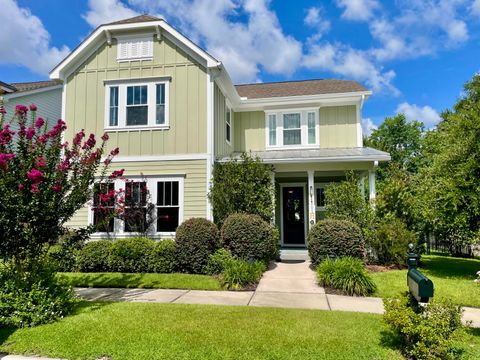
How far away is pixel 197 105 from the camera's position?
Answer: 11203 mm

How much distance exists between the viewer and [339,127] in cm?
1393

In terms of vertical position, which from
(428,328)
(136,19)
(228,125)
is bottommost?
(428,328)

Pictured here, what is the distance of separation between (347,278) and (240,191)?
436 cm

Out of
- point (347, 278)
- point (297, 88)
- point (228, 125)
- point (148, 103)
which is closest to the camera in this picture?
point (347, 278)

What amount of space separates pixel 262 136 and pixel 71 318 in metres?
10.6

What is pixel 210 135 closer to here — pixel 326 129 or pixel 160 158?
pixel 160 158

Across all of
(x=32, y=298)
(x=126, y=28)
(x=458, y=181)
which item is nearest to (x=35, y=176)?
(x=32, y=298)

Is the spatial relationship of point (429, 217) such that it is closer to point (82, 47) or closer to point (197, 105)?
point (197, 105)

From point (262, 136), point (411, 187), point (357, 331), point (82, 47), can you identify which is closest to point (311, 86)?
point (262, 136)

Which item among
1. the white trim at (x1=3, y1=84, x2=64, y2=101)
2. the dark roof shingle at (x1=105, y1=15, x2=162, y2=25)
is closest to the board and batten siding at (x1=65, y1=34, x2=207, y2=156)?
the dark roof shingle at (x1=105, y1=15, x2=162, y2=25)

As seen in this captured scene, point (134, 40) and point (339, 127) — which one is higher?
point (134, 40)

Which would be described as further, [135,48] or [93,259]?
[135,48]

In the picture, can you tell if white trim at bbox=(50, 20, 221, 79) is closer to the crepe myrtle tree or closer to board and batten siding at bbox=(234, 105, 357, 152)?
board and batten siding at bbox=(234, 105, 357, 152)

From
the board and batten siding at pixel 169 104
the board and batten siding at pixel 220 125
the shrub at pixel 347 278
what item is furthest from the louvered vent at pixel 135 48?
the shrub at pixel 347 278
